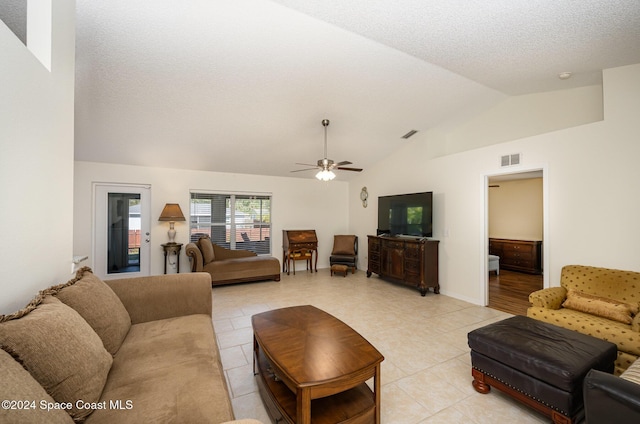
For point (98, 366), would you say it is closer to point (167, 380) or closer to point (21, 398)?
point (167, 380)

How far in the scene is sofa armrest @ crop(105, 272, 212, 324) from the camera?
2.15 m

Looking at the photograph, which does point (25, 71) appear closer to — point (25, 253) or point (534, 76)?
point (25, 253)

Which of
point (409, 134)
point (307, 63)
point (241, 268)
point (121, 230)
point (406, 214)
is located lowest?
point (241, 268)

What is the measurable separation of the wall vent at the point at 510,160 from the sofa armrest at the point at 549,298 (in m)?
1.82

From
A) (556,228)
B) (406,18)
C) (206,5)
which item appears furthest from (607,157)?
(206,5)

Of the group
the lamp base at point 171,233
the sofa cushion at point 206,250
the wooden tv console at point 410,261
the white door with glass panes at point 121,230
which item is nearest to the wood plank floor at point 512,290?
A: the wooden tv console at point 410,261

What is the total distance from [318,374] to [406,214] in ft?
13.8

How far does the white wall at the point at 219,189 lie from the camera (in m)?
4.70

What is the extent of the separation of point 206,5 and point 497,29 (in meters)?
2.53

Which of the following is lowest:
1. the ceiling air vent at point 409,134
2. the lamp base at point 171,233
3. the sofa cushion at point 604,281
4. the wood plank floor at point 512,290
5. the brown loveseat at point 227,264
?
the wood plank floor at point 512,290

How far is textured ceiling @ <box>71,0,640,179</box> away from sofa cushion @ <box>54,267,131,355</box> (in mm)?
2225

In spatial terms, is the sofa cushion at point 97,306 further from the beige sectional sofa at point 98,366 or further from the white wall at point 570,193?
the white wall at point 570,193

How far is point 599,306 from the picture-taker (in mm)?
2445

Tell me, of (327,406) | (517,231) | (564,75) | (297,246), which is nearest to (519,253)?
(517,231)
